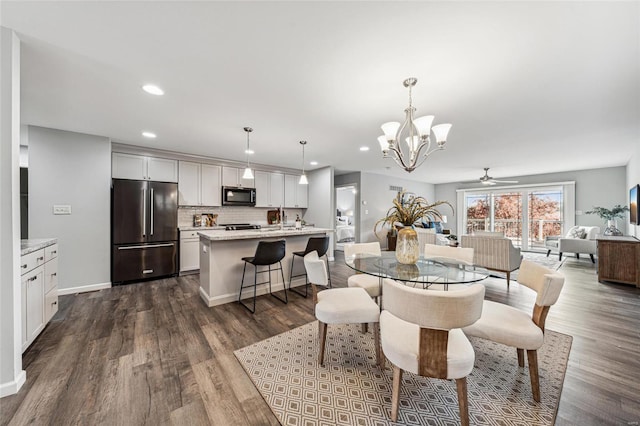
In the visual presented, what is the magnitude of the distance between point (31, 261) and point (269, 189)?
4.15m

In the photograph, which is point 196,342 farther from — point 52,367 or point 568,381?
point 568,381

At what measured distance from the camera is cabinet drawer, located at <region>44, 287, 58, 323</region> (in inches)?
96.0

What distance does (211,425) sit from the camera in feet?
4.52

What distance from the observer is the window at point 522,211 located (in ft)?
22.7

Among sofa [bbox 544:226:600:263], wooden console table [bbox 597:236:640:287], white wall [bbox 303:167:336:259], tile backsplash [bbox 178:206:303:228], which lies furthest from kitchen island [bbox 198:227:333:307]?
sofa [bbox 544:226:600:263]

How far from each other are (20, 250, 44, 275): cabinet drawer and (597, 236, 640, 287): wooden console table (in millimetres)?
7843

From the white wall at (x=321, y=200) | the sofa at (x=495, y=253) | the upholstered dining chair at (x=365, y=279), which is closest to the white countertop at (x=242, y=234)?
the upholstered dining chair at (x=365, y=279)

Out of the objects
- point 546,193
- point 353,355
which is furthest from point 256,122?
point 546,193

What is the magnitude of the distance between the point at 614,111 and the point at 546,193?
5783 mm

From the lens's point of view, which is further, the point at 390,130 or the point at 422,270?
the point at 390,130

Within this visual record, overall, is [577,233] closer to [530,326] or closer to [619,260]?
[619,260]

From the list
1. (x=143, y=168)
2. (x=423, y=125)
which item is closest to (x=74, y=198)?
(x=143, y=168)

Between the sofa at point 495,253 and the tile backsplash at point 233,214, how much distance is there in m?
4.33

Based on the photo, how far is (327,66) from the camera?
6.26 ft
